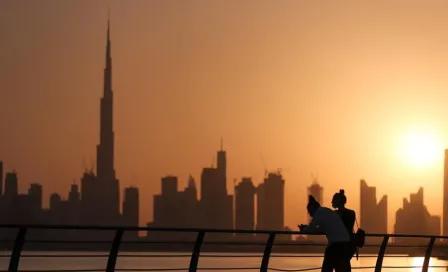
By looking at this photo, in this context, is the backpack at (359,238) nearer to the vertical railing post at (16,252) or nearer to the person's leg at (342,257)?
the person's leg at (342,257)

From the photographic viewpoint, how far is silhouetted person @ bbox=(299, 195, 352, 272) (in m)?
16.0

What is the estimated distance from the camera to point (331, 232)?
16.2m

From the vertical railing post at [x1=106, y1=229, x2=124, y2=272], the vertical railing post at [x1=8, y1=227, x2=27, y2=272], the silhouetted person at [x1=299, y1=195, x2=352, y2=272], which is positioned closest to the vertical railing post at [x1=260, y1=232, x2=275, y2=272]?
the silhouetted person at [x1=299, y1=195, x2=352, y2=272]

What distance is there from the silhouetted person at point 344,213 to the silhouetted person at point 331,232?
0.40 metres

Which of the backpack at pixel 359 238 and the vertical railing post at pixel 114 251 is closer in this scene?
the vertical railing post at pixel 114 251

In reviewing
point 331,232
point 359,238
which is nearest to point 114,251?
point 331,232

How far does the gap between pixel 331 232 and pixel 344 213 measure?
90cm

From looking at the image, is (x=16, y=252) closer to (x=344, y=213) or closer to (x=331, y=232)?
(x=331, y=232)

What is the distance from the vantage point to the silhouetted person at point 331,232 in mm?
16031

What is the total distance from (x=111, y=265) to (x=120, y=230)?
1.67 feet

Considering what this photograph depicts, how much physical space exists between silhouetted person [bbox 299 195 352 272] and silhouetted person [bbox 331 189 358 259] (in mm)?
397

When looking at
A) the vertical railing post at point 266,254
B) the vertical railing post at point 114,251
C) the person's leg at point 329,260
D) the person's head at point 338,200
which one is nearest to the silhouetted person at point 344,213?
the person's head at point 338,200

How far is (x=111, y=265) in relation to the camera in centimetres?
1534

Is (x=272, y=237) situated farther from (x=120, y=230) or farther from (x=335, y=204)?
(x=120, y=230)
